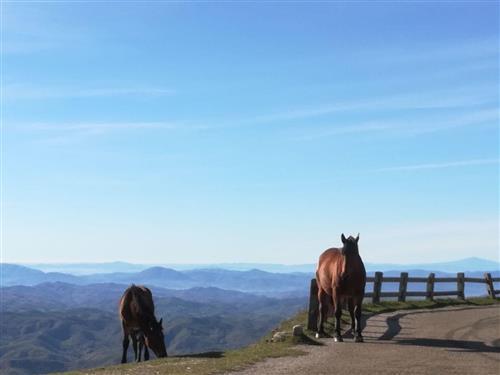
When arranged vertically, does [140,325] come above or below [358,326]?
below

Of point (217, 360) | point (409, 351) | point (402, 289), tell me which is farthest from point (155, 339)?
point (402, 289)

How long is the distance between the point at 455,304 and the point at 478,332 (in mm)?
12633

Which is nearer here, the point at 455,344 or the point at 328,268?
the point at 455,344

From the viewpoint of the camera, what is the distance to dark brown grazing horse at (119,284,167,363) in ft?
71.7

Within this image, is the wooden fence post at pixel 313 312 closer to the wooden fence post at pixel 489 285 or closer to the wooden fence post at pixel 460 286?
the wooden fence post at pixel 460 286

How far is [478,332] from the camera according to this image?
22484 millimetres

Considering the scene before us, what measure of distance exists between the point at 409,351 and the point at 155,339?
845cm

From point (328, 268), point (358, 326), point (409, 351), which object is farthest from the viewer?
point (328, 268)

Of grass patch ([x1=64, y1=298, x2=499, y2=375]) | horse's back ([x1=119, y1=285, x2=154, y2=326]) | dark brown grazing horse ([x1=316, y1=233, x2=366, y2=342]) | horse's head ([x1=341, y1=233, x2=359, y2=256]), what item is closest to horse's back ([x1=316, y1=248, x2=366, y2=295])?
dark brown grazing horse ([x1=316, y1=233, x2=366, y2=342])

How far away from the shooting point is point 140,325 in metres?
22.0

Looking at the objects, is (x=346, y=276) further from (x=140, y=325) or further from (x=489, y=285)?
(x=489, y=285)

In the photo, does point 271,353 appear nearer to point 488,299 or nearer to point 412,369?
point 412,369

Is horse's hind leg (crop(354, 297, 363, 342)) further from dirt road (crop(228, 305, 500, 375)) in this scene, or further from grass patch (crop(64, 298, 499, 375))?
grass patch (crop(64, 298, 499, 375))

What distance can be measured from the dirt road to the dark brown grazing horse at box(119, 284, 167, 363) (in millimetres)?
5449
